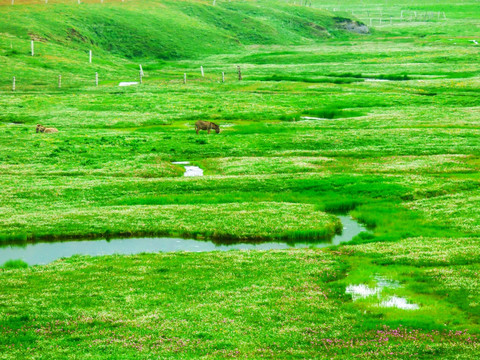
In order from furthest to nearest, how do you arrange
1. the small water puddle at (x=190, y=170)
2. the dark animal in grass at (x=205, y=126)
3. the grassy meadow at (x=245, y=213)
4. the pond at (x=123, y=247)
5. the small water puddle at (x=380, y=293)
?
the dark animal in grass at (x=205, y=126)
the small water puddle at (x=190, y=170)
the pond at (x=123, y=247)
the small water puddle at (x=380, y=293)
the grassy meadow at (x=245, y=213)

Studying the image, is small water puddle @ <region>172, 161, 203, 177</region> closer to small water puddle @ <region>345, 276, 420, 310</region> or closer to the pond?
the pond

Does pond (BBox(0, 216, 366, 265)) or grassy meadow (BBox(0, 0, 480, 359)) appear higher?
grassy meadow (BBox(0, 0, 480, 359))

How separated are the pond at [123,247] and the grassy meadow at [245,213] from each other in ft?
2.38

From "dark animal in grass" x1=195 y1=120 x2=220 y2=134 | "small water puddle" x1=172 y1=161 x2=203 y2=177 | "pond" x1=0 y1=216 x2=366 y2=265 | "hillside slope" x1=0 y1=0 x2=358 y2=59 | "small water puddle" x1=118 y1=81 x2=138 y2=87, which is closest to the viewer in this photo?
"pond" x1=0 y1=216 x2=366 y2=265

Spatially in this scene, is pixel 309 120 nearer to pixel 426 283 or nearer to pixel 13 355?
pixel 426 283

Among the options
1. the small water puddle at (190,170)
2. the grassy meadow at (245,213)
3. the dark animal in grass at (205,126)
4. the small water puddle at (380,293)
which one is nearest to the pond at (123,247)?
the grassy meadow at (245,213)

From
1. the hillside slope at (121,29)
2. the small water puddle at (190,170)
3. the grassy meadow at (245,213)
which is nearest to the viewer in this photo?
the grassy meadow at (245,213)

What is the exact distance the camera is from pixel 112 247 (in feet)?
106

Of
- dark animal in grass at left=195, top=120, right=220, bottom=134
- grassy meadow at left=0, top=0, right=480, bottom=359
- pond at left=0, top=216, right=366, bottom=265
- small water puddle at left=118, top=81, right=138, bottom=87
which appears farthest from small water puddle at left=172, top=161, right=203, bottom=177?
small water puddle at left=118, top=81, right=138, bottom=87

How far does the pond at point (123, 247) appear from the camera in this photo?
31.1 m

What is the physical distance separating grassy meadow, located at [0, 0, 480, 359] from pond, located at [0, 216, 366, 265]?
0.73m

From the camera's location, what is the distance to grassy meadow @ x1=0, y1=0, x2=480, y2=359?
62.7ft

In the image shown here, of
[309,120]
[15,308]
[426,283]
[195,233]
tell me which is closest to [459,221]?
[426,283]

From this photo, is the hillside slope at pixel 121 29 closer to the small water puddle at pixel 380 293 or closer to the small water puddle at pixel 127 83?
the small water puddle at pixel 127 83
